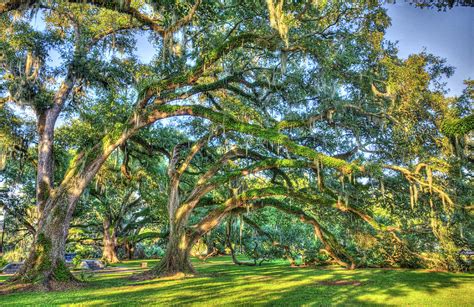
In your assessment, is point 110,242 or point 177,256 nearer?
point 177,256

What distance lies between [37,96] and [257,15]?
9.70 meters

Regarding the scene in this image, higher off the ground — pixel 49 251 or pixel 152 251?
pixel 49 251

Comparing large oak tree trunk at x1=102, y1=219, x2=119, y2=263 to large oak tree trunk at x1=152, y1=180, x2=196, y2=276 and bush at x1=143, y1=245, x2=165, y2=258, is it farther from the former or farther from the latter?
large oak tree trunk at x1=152, y1=180, x2=196, y2=276

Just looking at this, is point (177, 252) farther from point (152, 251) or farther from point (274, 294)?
point (152, 251)

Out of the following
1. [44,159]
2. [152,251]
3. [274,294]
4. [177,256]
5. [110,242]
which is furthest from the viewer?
[152,251]

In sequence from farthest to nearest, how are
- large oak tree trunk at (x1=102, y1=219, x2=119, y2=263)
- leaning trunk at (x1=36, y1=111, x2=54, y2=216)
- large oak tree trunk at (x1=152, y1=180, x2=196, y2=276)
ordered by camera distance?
large oak tree trunk at (x1=102, y1=219, x2=119, y2=263) < large oak tree trunk at (x1=152, y1=180, x2=196, y2=276) < leaning trunk at (x1=36, y1=111, x2=54, y2=216)

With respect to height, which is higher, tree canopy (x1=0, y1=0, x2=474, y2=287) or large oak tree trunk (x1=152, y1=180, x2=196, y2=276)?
tree canopy (x1=0, y1=0, x2=474, y2=287)

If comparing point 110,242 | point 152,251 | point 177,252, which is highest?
point 110,242

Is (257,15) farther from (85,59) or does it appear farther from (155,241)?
(155,241)

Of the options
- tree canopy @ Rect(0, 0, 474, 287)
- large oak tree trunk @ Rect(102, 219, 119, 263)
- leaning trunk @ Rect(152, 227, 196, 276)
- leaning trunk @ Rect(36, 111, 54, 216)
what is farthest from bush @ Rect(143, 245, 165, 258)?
leaning trunk @ Rect(36, 111, 54, 216)

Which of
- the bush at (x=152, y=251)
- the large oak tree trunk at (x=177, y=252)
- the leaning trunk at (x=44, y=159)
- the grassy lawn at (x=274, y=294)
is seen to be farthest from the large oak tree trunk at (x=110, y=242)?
the grassy lawn at (x=274, y=294)

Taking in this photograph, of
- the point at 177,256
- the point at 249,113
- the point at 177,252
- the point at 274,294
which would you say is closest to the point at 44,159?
the point at 177,252

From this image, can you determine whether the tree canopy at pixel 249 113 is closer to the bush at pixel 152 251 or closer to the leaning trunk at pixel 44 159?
the leaning trunk at pixel 44 159

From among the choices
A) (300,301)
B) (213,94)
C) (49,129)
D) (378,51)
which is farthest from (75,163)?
(378,51)
